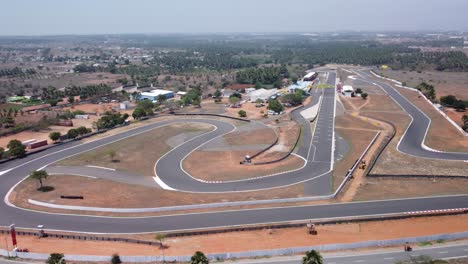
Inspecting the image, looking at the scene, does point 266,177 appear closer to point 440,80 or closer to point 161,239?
point 161,239

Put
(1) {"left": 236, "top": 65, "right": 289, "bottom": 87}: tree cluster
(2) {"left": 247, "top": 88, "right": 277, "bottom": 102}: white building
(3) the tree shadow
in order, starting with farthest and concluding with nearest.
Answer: (1) {"left": 236, "top": 65, "right": 289, "bottom": 87}: tree cluster → (2) {"left": 247, "top": 88, "right": 277, "bottom": 102}: white building → (3) the tree shadow

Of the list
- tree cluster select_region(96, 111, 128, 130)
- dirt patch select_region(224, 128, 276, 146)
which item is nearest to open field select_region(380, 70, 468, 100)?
dirt patch select_region(224, 128, 276, 146)

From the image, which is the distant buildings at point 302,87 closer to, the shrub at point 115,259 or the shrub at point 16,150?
the shrub at point 16,150

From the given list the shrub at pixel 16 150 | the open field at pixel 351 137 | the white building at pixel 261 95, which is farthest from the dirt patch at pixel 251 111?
the shrub at pixel 16 150

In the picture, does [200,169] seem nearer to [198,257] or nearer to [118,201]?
[118,201]

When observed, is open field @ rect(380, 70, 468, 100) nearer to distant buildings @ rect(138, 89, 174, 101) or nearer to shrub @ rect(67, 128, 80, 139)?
distant buildings @ rect(138, 89, 174, 101)
